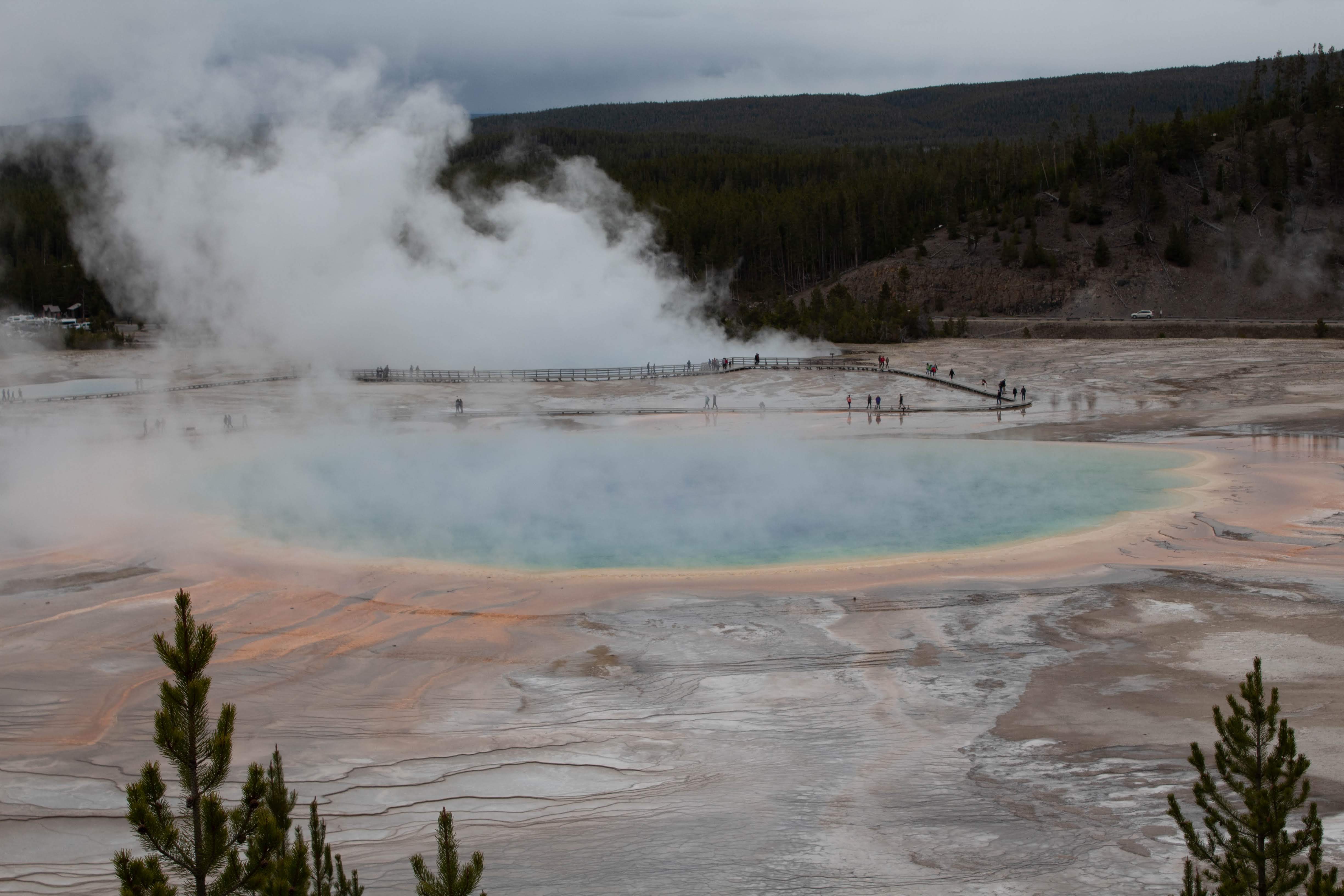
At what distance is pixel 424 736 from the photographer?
11.2 meters

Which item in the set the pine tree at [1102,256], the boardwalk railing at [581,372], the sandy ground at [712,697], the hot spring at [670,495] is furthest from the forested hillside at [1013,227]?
the sandy ground at [712,697]

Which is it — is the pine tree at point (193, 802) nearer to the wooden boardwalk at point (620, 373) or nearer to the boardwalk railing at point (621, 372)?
the wooden boardwalk at point (620, 373)

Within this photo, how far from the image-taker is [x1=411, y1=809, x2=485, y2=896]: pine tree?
5020mm

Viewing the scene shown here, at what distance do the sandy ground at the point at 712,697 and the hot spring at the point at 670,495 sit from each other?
1.30 meters

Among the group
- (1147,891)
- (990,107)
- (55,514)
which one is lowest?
(1147,891)

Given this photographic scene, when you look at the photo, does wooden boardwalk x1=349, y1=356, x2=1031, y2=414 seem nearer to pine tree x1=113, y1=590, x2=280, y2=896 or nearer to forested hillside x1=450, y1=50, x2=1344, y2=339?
forested hillside x1=450, y1=50, x2=1344, y2=339

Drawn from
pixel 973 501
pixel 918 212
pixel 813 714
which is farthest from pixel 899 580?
pixel 918 212

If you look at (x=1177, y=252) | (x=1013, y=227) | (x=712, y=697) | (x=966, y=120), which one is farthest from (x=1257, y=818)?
(x=966, y=120)

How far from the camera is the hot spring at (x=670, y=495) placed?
66.4 ft

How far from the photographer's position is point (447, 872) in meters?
5.02

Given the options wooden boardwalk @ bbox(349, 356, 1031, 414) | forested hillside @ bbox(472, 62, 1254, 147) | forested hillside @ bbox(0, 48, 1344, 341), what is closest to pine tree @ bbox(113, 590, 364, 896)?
wooden boardwalk @ bbox(349, 356, 1031, 414)

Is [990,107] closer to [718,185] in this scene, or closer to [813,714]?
[718,185]

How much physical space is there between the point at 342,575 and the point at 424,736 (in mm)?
7048

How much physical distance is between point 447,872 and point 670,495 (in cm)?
2048
